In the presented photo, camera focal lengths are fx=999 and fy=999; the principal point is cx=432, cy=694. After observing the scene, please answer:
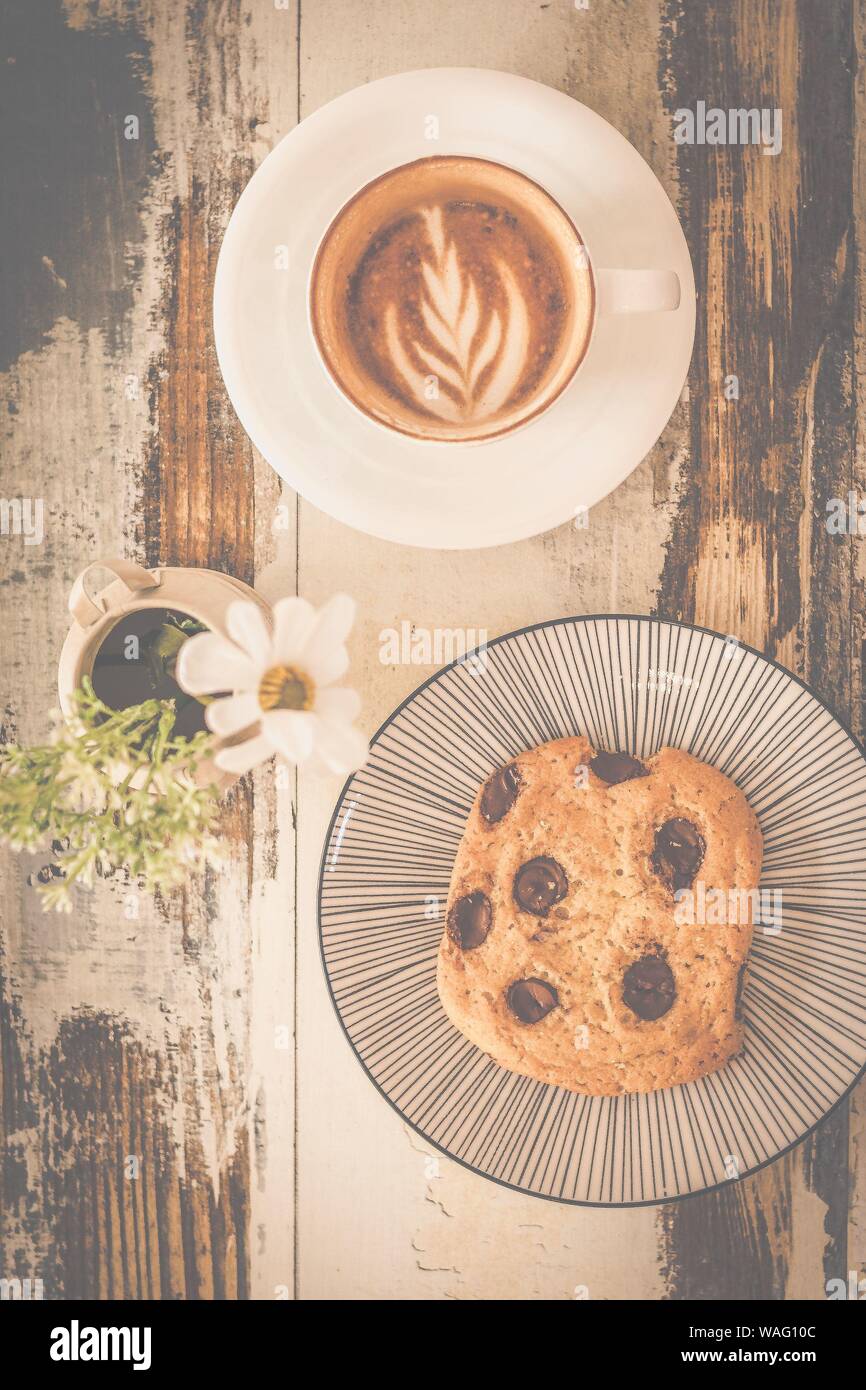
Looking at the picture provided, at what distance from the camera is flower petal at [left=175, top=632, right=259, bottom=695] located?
0.78 m

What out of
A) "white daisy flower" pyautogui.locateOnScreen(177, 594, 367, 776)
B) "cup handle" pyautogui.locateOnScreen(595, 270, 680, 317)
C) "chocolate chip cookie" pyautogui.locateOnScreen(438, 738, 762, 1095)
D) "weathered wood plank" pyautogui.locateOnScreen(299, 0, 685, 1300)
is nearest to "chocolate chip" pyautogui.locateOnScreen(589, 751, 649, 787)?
"chocolate chip cookie" pyautogui.locateOnScreen(438, 738, 762, 1095)

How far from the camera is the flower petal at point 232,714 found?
0.79 m

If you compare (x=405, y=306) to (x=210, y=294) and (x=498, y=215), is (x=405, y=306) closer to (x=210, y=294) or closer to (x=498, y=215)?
(x=498, y=215)

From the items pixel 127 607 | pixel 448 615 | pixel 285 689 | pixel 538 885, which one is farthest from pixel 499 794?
pixel 127 607

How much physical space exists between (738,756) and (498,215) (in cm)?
61

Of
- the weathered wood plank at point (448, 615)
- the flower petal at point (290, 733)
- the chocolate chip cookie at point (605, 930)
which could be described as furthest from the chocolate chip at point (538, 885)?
the flower petal at point (290, 733)

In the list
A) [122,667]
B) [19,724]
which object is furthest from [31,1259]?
[122,667]

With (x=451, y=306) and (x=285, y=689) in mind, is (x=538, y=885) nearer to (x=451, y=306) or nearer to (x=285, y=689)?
(x=285, y=689)

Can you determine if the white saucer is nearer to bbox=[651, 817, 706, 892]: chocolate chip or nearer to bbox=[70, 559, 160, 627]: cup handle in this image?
bbox=[70, 559, 160, 627]: cup handle

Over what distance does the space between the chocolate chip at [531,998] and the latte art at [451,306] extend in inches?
22.5

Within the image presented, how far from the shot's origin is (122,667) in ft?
3.15

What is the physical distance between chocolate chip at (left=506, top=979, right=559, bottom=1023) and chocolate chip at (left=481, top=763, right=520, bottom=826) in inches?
6.7

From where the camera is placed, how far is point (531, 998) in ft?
3.42

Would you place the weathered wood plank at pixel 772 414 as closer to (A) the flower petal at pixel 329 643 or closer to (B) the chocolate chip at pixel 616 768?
(B) the chocolate chip at pixel 616 768
